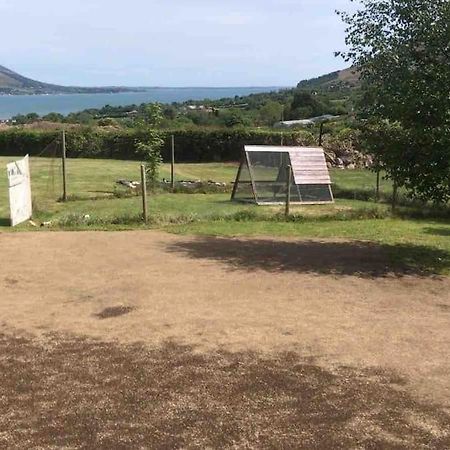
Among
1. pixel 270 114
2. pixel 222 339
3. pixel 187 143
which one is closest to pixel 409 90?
pixel 222 339

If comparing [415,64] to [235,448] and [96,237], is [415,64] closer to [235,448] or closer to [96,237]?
[96,237]

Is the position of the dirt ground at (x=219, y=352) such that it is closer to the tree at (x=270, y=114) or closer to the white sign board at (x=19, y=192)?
the white sign board at (x=19, y=192)

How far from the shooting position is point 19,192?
46.4 ft

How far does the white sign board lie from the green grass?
0.30m

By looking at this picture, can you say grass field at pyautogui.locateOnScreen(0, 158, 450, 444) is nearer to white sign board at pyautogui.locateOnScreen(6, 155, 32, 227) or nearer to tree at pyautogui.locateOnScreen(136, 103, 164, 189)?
white sign board at pyautogui.locateOnScreen(6, 155, 32, 227)

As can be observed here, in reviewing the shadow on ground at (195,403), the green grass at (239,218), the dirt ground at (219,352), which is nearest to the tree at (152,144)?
the green grass at (239,218)

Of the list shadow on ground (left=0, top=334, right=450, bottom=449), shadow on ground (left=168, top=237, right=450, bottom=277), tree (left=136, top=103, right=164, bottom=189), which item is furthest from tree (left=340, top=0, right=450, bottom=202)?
tree (left=136, top=103, right=164, bottom=189)

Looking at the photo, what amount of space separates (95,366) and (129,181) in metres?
18.3

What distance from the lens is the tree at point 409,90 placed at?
9914 millimetres

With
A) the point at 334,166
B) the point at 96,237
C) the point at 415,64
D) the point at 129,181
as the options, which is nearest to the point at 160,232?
the point at 96,237

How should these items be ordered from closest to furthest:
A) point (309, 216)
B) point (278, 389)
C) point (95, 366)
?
point (278, 389) < point (95, 366) < point (309, 216)

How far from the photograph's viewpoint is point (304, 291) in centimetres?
886

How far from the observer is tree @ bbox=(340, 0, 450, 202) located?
32.5ft

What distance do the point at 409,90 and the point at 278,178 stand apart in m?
9.64
